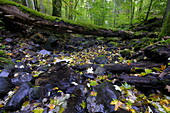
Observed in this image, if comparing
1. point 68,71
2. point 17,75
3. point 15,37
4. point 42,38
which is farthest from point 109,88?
point 15,37

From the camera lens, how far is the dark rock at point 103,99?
161 centimetres

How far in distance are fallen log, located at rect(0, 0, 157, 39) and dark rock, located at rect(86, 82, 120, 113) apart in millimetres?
4165

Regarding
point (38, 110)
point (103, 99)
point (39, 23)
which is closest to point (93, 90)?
point (103, 99)

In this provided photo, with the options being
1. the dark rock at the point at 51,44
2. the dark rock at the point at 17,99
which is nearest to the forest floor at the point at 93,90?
the dark rock at the point at 17,99

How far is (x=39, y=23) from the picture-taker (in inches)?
192

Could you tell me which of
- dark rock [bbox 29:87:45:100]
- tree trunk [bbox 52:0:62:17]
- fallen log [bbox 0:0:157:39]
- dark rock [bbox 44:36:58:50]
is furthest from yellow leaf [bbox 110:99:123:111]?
tree trunk [bbox 52:0:62:17]

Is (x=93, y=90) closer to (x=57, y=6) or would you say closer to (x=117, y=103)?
(x=117, y=103)

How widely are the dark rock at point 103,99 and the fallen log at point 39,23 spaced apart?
4165 millimetres

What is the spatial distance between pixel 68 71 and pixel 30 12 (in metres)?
3.94

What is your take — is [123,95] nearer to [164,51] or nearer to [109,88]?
[109,88]

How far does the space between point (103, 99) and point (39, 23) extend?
4.96 metres

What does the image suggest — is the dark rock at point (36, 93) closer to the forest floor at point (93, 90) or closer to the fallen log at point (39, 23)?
the forest floor at point (93, 90)

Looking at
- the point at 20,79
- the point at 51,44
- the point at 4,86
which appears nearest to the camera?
the point at 4,86

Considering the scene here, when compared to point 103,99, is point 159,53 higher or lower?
higher
